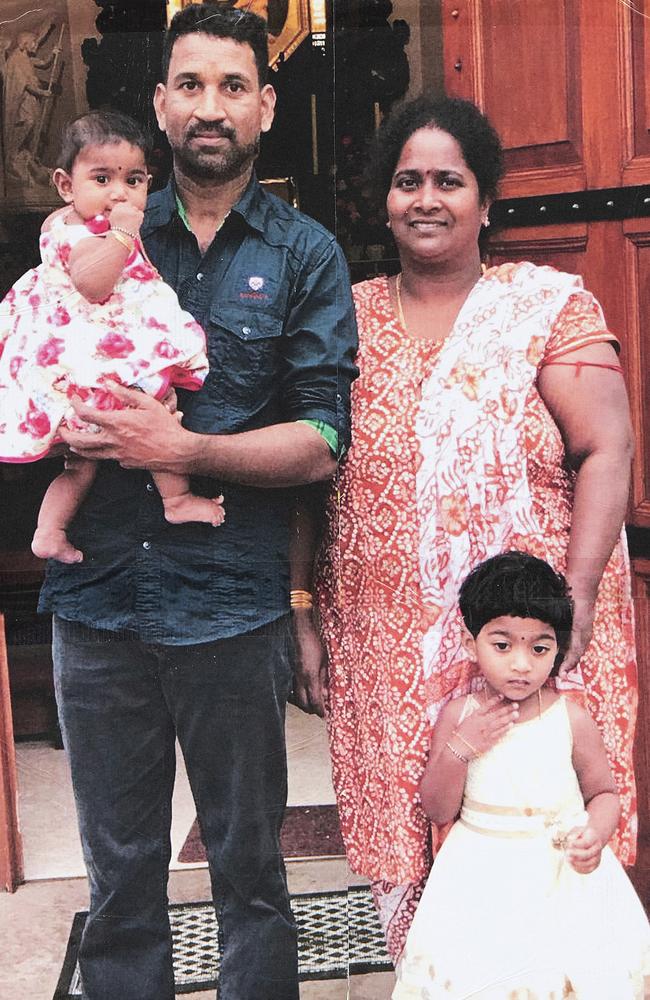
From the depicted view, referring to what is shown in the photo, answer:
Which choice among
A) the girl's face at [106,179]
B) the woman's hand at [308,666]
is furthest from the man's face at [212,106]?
the woman's hand at [308,666]

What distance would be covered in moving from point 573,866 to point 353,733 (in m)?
0.41

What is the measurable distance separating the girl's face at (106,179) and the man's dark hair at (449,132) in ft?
1.22

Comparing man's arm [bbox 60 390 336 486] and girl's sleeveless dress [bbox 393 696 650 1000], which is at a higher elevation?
man's arm [bbox 60 390 336 486]

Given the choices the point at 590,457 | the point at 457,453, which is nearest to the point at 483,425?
the point at 457,453

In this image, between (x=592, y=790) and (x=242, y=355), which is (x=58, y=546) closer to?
(x=242, y=355)

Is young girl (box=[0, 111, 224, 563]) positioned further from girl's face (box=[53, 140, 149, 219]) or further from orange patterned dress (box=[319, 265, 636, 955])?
orange patterned dress (box=[319, 265, 636, 955])

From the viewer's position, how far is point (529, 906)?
2.05 metres

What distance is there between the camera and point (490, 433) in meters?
2.03

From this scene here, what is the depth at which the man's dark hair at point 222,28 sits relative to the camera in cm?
202

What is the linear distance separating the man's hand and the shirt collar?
Result: 0.27 m

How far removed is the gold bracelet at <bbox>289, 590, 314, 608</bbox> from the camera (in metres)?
2.12

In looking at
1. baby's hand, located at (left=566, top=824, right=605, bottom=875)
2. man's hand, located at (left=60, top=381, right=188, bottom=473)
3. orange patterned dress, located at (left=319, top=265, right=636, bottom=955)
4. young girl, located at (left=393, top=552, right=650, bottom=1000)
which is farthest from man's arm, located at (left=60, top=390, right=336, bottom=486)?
baby's hand, located at (left=566, top=824, right=605, bottom=875)

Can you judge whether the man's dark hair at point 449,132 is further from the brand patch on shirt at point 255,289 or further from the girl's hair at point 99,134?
the girl's hair at point 99,134

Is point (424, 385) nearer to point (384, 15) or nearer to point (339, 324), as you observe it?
point (339, 324)
